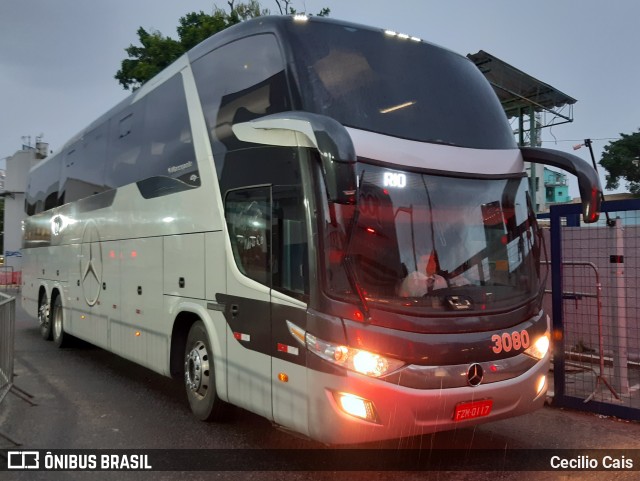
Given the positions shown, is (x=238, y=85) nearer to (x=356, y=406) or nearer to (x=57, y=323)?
(x=356, y=406)

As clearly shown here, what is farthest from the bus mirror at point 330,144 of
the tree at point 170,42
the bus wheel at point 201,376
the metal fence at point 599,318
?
the tree at point 170,42

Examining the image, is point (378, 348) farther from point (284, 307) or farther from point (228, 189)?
point (228, 189)

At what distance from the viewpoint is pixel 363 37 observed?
520cm

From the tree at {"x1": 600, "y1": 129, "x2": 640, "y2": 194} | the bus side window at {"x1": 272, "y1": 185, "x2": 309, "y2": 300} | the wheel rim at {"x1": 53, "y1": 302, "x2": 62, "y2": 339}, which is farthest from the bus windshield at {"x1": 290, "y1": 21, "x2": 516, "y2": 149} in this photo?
the tree at {"x1": 600, "y1": 129, "x2": 640, "y2": 194}

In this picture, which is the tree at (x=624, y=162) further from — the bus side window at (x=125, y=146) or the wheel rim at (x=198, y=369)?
the wheel rim at (x=198, y=369)

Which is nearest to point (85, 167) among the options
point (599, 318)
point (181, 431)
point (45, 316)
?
point (45, 316)

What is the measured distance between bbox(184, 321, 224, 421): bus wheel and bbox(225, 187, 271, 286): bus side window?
116 centimetres

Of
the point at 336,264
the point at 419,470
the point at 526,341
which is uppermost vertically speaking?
the point at 336,264

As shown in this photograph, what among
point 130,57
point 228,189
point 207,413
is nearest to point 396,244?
point 228,189

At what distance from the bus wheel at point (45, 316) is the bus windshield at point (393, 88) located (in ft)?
30.4

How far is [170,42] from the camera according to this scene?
21625 millimetres

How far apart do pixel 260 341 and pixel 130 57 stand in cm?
2086

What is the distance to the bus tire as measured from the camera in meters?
10.8

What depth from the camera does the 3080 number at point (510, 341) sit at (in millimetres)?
4426
